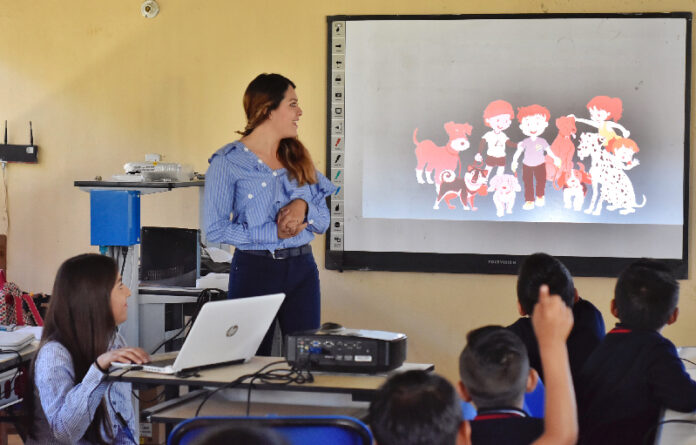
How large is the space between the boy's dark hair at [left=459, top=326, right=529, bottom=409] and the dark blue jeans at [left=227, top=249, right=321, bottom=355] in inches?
47.7

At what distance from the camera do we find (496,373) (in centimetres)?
173

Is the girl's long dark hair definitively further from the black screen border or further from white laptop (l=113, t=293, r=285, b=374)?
the black screen border

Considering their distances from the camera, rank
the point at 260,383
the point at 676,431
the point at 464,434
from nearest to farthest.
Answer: the point at 464,434 < the point at 676,431 < the point at 260,383

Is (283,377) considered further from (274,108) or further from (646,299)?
(274,108)

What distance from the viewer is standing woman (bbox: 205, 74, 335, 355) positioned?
2.93 m

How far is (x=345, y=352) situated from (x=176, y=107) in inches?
103

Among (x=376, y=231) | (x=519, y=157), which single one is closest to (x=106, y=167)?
(x=376, y=231)

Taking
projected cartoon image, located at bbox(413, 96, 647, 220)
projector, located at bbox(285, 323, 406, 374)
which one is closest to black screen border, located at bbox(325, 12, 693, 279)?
projected cartoon image, located at bbox(413, 96, 647, 220)

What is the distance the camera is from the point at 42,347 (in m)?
2.30

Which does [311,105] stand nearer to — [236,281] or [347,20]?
[347,20]

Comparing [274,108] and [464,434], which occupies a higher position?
[274,108]

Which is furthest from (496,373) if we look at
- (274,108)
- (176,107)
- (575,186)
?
(176,107)

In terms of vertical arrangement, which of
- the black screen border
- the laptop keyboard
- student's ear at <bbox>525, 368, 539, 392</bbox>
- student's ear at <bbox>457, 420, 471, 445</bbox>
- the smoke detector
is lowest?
the laptop keyboard

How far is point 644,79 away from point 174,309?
2658 millimetres
